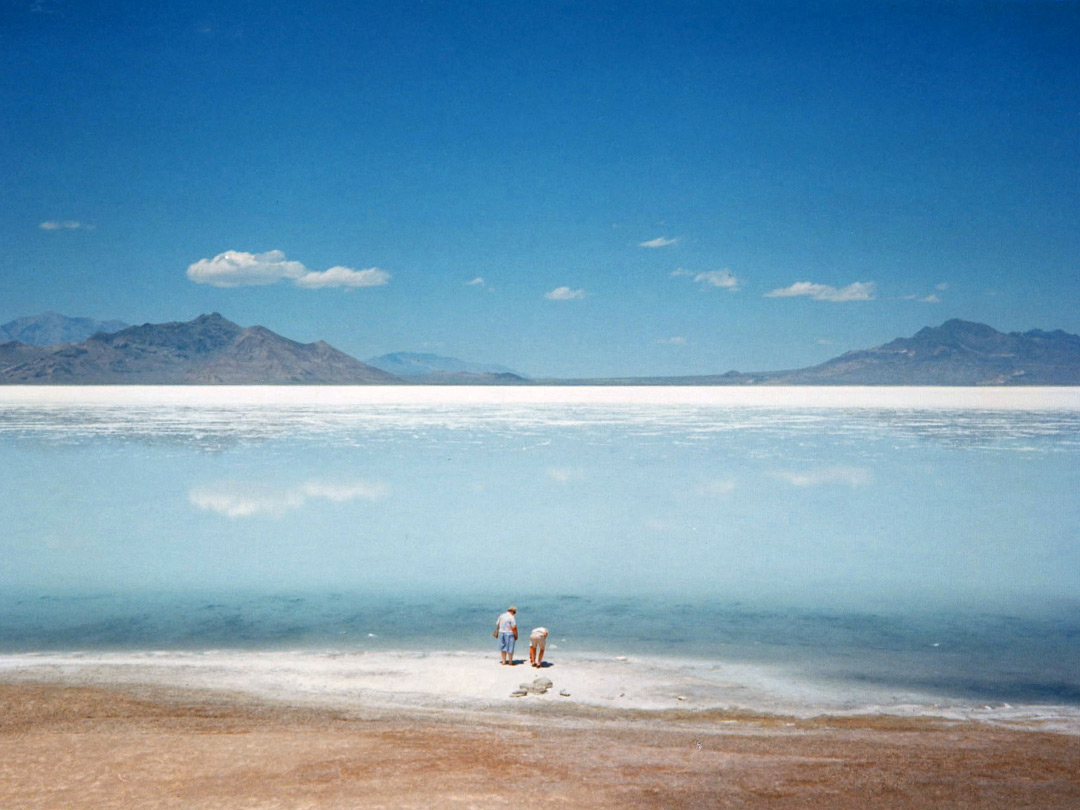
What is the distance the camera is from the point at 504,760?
6199 mm

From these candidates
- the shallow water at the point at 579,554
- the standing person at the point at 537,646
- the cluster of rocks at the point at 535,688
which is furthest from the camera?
the shallow water at the point at 579,554

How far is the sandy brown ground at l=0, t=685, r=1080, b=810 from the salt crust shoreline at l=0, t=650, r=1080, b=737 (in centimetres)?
27

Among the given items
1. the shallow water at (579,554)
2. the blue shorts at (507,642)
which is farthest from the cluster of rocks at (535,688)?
the shallow water at (579,554)

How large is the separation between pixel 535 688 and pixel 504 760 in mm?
2114

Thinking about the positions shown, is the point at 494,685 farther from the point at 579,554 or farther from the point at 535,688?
the point at 579,554

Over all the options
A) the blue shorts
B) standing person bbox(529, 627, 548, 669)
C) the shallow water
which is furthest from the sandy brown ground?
the shallow water

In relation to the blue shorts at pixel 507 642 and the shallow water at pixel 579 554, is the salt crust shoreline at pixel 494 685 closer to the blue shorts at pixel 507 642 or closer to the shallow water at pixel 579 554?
the blue shorts at pixel 507 642

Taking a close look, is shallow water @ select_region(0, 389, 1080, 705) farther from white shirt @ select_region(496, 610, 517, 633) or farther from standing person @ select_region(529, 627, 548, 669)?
white shirt @ select_region(496, 610, 517, 633)

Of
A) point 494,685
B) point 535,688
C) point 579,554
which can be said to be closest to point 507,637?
point 494,685

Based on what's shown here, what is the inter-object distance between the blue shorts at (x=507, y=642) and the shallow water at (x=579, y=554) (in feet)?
2.83

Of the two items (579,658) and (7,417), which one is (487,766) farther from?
(7,417)

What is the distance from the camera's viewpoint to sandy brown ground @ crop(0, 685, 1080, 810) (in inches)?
220

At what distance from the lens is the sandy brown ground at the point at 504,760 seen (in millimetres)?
5590

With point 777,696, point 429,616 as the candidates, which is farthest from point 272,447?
point 777,696
